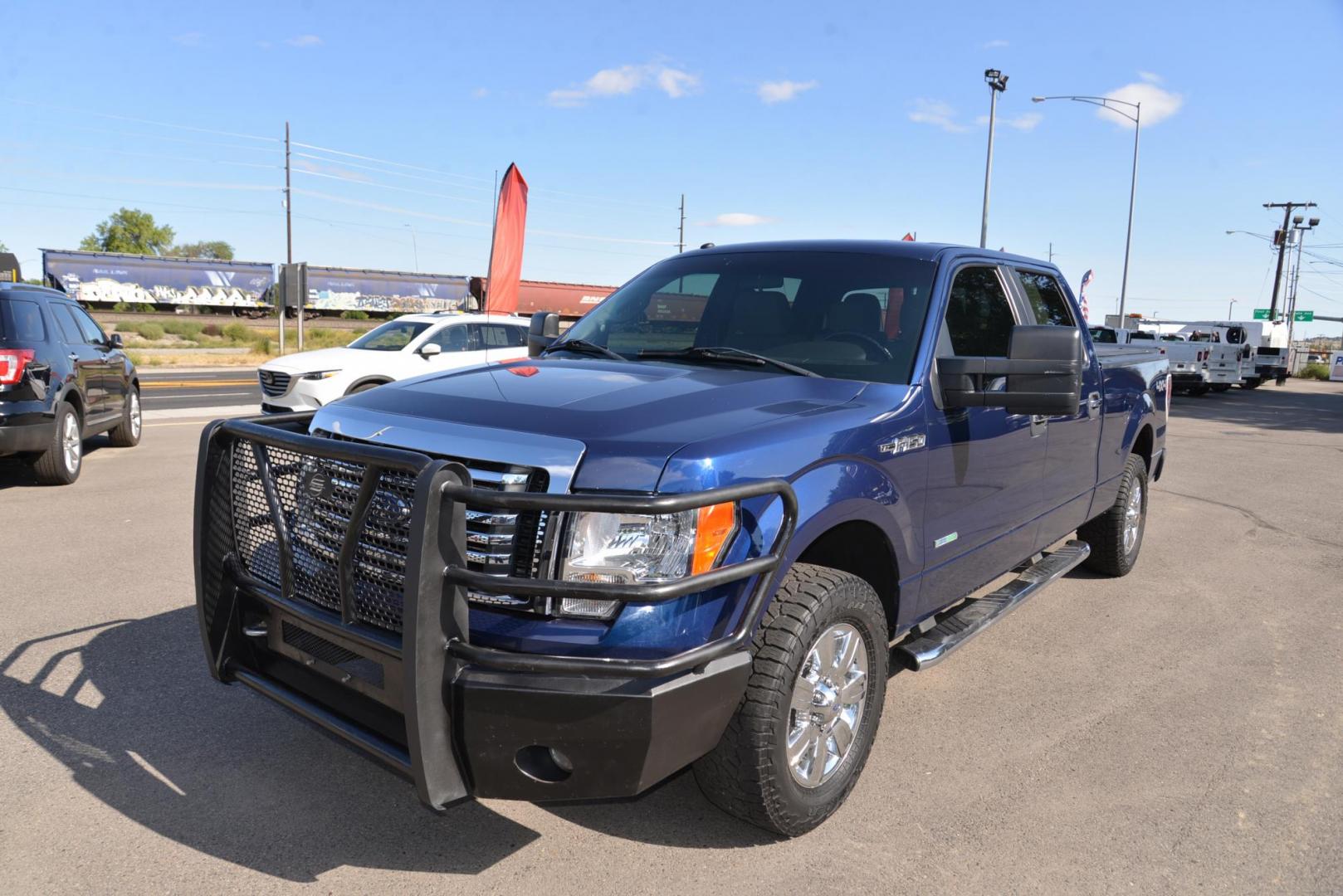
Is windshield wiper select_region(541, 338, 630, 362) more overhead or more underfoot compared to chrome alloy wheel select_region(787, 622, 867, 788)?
more overhead

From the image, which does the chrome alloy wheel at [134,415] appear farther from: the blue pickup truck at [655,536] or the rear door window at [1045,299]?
the rear door window at [1045,299]

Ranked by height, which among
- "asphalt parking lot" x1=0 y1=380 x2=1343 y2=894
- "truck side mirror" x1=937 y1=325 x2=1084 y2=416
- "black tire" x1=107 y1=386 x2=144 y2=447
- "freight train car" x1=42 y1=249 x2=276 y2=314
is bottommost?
"asphalt parking lot" x1=0 y1=380 x2=1343 y2=894

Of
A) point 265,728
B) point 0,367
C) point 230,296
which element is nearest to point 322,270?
point 230,296

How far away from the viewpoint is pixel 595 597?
239 centimetres

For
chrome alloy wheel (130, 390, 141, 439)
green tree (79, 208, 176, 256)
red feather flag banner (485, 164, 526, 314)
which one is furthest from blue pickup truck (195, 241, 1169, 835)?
green tree (79, 208, 176, 256)

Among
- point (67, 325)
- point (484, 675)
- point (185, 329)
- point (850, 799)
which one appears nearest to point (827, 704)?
point (850, 799)

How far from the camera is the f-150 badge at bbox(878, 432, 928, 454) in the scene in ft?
10.8

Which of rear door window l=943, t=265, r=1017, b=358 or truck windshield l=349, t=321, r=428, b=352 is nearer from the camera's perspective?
rear door window l=943, t=265, r=1017, b=358

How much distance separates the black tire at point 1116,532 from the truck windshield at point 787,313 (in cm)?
282

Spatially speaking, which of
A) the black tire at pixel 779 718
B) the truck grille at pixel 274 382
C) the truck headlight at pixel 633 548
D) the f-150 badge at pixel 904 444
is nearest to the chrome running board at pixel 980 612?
the black tire at pixel 779 718

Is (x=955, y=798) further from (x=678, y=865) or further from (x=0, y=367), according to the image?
(x=0, y=367)

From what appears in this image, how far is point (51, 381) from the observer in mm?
8352

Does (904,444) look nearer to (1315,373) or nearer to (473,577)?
(473,577)

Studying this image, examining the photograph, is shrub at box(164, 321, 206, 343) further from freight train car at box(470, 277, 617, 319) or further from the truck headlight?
the truck headlight
